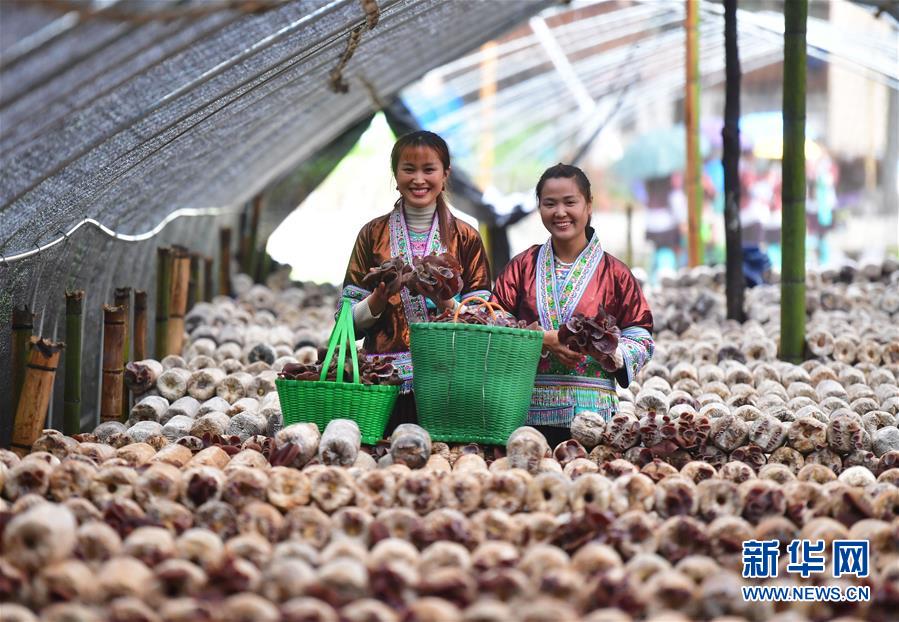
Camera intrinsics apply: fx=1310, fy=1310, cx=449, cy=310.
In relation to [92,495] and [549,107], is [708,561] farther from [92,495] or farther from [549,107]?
[549,107]

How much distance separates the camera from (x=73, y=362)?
15.6ft

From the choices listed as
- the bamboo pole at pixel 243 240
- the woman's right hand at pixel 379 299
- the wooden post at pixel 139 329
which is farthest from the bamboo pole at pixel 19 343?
the bamboo pole at pixel 243 240

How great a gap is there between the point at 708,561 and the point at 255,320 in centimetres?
497

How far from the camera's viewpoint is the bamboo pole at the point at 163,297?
6.28 m

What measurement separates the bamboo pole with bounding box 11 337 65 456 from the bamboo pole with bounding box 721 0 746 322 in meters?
4.12

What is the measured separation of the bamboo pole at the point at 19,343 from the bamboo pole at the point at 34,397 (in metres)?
0.13

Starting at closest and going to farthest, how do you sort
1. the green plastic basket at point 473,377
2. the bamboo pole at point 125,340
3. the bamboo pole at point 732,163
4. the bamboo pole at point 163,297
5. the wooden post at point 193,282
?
the green plastic basket at point 473,377 → the bamboo pole at point 125,340 → the bamboo pole at point 163,297 → the bamboo pole at point 732,163 → the wooden post at point 193,282

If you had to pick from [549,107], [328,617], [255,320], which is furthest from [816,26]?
[328,617]

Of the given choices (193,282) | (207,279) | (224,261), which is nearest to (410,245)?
(193,282)

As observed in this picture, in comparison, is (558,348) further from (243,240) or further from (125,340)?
(243,240)

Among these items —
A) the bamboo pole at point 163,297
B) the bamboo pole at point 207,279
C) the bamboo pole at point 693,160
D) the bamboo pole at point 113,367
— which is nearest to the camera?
the bamboo pole at point 113,367

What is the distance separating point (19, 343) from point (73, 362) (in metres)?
0.49

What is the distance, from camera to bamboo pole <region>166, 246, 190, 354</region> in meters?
6.39

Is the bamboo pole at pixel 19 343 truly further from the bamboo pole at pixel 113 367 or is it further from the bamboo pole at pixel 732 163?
the bamboo pole at pixel 732 163
